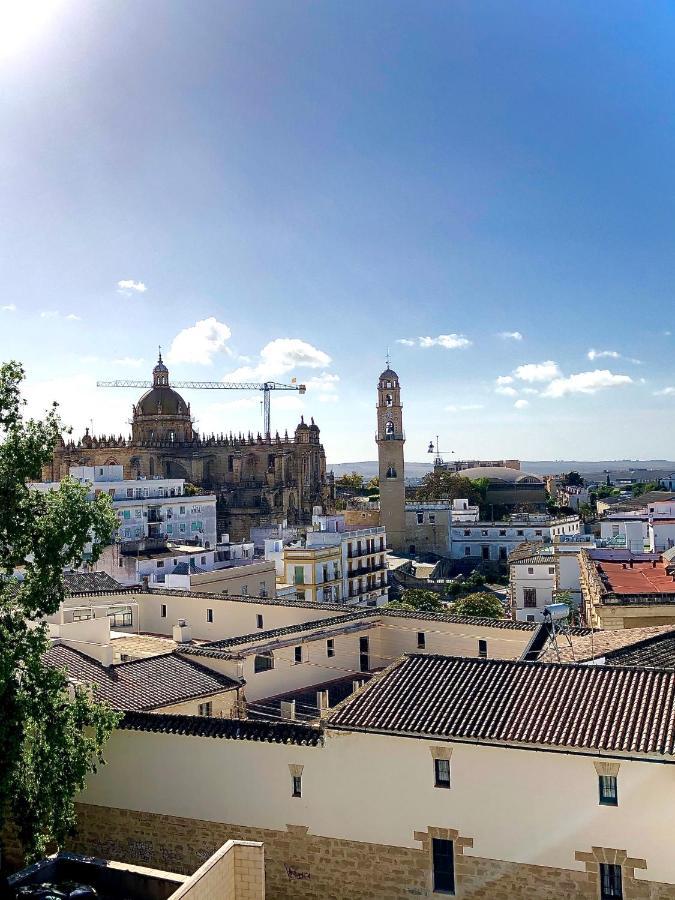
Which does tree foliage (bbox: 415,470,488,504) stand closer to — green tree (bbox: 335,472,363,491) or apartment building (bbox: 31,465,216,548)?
green tree (bbox: 335,472,363,491)

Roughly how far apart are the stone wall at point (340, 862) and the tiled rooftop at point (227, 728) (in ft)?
4.74

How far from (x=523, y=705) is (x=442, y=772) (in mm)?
1599

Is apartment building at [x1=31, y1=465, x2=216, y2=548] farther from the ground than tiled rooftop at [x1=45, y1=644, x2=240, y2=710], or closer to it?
farther from the ground

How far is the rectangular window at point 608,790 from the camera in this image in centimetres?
1257

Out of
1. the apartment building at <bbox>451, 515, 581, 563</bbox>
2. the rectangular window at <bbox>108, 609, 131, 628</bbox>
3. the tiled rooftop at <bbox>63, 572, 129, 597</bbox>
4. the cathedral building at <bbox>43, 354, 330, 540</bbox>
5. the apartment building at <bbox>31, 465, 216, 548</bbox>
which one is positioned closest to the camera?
the rectangular window at <bbox>108, 609, 131, 628</bbox>

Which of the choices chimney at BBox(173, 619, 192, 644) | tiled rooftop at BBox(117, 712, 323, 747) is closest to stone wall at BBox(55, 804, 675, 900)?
tiled rooftop at BBox(117, 712, 323, 747)

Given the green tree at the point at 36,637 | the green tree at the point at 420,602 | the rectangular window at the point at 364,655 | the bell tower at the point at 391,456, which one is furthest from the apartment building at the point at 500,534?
the green tree at the point at 36,637

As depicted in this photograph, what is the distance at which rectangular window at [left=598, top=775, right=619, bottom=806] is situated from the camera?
12.6 meters

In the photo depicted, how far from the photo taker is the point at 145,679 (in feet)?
59.9

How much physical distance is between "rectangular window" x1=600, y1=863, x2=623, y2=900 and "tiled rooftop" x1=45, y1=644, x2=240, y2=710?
836 centimetres

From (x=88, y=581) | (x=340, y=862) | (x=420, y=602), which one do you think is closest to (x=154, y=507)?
(x=420, y=602)

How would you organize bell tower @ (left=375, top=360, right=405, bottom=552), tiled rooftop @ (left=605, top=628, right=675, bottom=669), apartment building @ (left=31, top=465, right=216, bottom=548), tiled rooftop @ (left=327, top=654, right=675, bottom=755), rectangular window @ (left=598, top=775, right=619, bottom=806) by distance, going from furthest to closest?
bell tower @ (left=375, top=360, right=405, bottom=552) → apartment building @ (left=31, top=465, right=216, bottom=548) → tiled rooftop @ (left=605, top=628, right=675, bottom=669) → tiled rooftop @ (left=327, top=654, right=675, bottom=755) → rectangular window @ (left=598, top=775, right=619, bottom=806)

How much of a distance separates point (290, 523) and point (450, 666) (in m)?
67.0

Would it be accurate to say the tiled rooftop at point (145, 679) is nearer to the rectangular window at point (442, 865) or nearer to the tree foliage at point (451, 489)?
the rectangular window at point (442, 865)
